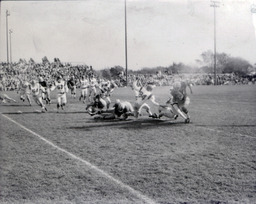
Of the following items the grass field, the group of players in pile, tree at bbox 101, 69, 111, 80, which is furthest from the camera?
tree at bbox 101, 69, 111, 80

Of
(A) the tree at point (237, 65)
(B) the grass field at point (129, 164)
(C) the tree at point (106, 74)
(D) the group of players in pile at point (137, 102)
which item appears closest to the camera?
(B) the grass field at point (129, 164)

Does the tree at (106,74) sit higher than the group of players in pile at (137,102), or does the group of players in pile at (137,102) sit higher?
the tree at (106,74)

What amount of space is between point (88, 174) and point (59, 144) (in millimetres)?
2353

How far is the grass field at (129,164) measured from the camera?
4.29 m

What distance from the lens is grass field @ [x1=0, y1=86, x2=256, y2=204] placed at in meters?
4.29

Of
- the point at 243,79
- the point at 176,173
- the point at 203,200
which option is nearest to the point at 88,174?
the point at 176,173

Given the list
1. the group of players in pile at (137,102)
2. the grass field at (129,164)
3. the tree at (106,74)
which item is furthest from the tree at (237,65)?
the grass field at (129,164)

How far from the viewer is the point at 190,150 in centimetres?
655

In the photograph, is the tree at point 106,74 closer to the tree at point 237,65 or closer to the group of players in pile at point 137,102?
the group of players in pile at point 137,102

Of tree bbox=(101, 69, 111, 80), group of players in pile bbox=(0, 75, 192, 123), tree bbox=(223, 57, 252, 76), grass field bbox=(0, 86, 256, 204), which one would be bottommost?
grass field bbox=(0, 86, 256, 204)

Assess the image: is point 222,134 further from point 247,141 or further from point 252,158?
point 252,158

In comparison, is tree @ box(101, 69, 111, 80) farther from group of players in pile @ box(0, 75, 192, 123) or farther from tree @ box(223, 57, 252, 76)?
tree @ box(223, 57, 252, 76)

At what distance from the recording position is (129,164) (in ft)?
18.4

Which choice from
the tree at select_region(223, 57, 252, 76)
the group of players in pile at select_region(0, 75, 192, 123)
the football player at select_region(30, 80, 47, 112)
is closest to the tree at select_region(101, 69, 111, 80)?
the group of players in pile at select_region(0, 75, 192, 123)
